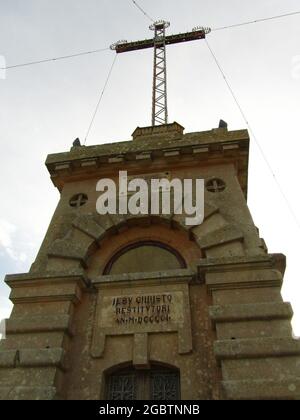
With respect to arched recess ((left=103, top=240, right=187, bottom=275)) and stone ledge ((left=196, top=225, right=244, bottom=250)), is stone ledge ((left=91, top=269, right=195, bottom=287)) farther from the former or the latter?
stone ledge ((left=196, top=225, right=244, bottom=250))

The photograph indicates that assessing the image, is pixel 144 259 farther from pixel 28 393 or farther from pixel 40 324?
pixel 28 393

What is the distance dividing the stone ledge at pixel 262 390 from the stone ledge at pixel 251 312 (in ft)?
3.84

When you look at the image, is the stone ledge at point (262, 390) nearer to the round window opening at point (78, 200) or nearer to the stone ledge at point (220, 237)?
the stone ledge at point (220, 237)

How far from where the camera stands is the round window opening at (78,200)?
33.2 feet

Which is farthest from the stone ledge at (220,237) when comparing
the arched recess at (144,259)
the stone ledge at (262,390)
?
the stone ledge at (262,390)

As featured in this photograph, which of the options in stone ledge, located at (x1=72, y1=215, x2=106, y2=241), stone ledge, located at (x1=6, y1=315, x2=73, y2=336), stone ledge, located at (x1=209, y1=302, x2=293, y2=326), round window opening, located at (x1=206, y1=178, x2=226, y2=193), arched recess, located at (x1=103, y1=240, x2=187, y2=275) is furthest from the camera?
round window opening, located at (x1=206, y1=178, x2=226, y2=193)

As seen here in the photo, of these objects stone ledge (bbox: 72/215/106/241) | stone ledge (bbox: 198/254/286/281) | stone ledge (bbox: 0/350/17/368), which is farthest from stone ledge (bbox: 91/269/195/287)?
stone ledge (bbox: 0/350/17/368)

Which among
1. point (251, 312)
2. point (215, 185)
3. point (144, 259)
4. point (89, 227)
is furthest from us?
point (215, 185)

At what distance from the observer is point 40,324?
7410 millimetres

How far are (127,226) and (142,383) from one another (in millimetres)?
3957

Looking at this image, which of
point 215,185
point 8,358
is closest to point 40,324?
point 8,358

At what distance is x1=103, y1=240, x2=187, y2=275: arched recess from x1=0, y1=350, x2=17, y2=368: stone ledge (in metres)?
2.78

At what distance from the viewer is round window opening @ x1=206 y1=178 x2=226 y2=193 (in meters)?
9.45
